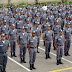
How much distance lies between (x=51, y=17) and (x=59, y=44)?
812 centimetres

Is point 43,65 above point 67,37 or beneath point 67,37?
beneath

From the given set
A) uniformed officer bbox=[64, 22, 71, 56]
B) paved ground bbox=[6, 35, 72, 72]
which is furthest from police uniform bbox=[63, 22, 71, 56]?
paved ground bbox=[6, 35, 72, 72]

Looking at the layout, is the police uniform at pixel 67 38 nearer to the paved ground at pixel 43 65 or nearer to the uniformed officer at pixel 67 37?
the uniformed officer at pixel 67 37

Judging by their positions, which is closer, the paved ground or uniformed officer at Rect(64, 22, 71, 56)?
the paved ground

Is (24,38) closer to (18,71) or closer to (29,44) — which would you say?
(29,44)

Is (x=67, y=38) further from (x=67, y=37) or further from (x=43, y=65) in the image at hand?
(x=43, y=65)

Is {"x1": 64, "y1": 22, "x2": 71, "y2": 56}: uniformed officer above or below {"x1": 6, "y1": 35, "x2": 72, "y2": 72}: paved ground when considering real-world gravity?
above

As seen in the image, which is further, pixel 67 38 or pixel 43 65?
pixel 67 38

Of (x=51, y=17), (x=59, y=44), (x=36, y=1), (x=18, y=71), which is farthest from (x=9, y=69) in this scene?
(x=36, y=1)

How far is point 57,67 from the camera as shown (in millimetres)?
17844

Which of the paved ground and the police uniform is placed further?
the police uniform

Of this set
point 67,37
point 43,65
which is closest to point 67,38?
point 67,37

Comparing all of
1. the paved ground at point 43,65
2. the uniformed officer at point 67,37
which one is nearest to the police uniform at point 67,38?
the uniformed officer at point 67,37

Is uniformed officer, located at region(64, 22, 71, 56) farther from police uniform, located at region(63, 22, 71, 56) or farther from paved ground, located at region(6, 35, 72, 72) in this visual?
paved ground, located at region(6, 35, 72, 72)
